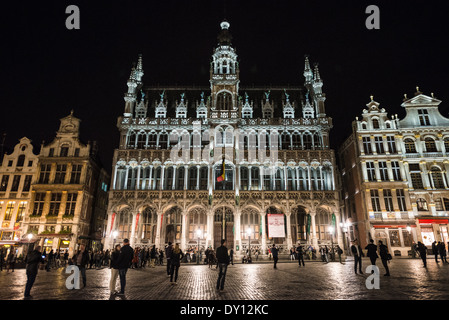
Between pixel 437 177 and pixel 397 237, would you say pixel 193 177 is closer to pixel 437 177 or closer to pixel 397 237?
pixel 397 237

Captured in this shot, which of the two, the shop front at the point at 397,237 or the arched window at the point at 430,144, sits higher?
the arched window at the point at 430,144

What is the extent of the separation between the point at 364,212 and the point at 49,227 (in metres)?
43.6

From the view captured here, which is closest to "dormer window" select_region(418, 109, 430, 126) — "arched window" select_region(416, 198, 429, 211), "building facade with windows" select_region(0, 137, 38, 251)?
"arched window" select_region(416, 198, 429, 211)

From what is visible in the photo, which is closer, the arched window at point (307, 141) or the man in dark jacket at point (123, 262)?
the man in dark jacket at point (123, 262)

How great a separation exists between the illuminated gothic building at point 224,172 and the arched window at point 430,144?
13.8m

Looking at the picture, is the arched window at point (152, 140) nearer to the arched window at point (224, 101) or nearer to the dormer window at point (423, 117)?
the arched window at point (224, 101)

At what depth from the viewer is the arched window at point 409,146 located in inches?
1559

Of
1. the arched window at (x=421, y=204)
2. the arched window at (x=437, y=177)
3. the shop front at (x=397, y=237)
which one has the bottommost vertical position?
the shop front at (x=397, y=237)

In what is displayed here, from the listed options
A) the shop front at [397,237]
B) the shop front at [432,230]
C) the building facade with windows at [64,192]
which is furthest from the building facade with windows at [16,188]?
the shop front at [432,230]

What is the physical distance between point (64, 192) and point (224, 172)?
23219mm

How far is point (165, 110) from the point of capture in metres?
43.6

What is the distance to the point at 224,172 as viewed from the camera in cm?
3584

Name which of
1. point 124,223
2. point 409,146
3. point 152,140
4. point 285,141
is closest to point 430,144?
point 409,146

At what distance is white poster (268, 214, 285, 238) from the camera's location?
3447cm
